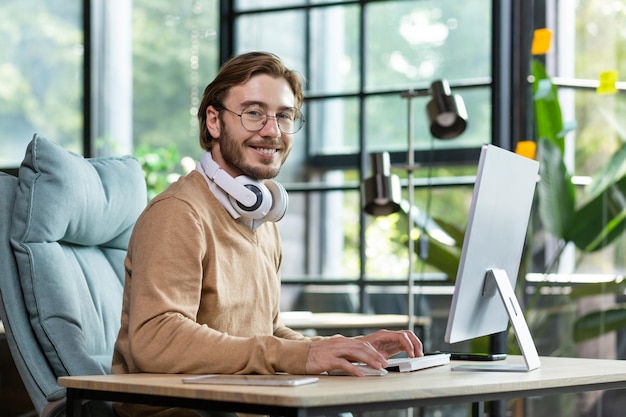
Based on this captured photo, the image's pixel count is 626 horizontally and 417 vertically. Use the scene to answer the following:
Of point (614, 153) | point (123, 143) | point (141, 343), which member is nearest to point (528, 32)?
point (614, 153)

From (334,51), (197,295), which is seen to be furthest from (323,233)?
(197,295)

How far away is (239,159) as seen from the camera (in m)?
2.06

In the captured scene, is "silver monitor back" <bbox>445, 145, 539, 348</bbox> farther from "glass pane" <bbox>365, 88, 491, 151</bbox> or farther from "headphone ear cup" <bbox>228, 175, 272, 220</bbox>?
"glass pane" <bbox>365, 88, 491, 151</bbox>

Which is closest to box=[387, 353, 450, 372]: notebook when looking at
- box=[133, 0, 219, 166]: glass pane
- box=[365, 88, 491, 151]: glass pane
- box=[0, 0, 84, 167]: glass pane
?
box=[365, 88, 491, 151]: glass pane

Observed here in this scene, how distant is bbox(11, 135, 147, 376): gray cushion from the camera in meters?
2.07

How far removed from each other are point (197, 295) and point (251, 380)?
337 millimetres

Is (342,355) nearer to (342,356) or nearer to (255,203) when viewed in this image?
(342,356)

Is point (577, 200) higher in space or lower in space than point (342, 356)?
higher

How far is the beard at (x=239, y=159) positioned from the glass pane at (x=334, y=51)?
2413mm

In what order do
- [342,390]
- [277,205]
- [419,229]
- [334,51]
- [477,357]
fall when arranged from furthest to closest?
[334,51] → [419,229] → [477,357] → [277,205] → [342,390]

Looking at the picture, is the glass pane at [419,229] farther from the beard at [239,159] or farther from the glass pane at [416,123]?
the beard at [239,159]

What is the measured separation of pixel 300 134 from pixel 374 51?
0.50 metres

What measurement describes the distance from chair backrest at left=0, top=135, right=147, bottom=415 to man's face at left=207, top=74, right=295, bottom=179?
1.16ft

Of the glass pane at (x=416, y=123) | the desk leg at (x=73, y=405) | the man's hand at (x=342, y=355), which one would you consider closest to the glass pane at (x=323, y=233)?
the glass pane at (x=416, y=123)
